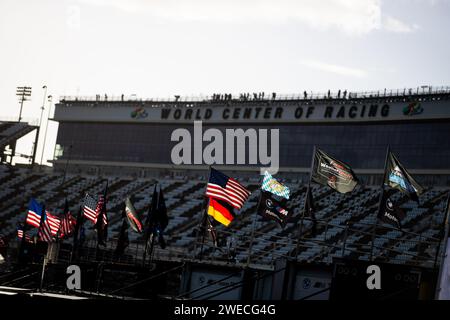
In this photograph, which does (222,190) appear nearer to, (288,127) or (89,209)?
(89,209)

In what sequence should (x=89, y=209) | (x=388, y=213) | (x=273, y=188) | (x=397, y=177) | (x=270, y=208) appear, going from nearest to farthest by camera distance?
(x=397, y=177), (x=388, y=213), (x=270, y=208), (x=273, y=188), (x=89, y=209)

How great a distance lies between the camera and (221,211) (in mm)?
31656

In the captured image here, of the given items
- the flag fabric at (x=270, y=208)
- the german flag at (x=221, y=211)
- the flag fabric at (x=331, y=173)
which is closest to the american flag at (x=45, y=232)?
the german flag at (x=221, y=211)

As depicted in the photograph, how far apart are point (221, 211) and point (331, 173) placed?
5258 mm

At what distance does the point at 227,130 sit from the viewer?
87.8 metres

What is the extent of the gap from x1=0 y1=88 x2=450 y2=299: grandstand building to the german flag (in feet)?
54.8

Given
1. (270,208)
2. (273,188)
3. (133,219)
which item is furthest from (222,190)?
(133,219)

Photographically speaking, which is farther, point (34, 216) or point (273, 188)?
point (34, 216)

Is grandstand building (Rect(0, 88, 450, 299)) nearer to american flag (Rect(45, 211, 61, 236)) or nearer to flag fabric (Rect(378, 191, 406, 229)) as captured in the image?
american flag (Rect(45, 211, 61, 236))

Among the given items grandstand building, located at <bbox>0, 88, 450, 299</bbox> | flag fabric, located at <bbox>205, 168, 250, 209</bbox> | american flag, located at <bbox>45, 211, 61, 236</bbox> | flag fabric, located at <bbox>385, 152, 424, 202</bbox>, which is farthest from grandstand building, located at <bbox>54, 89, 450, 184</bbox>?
flag fabric, located at <bbox>385, 152, 424, 202</bbox>
